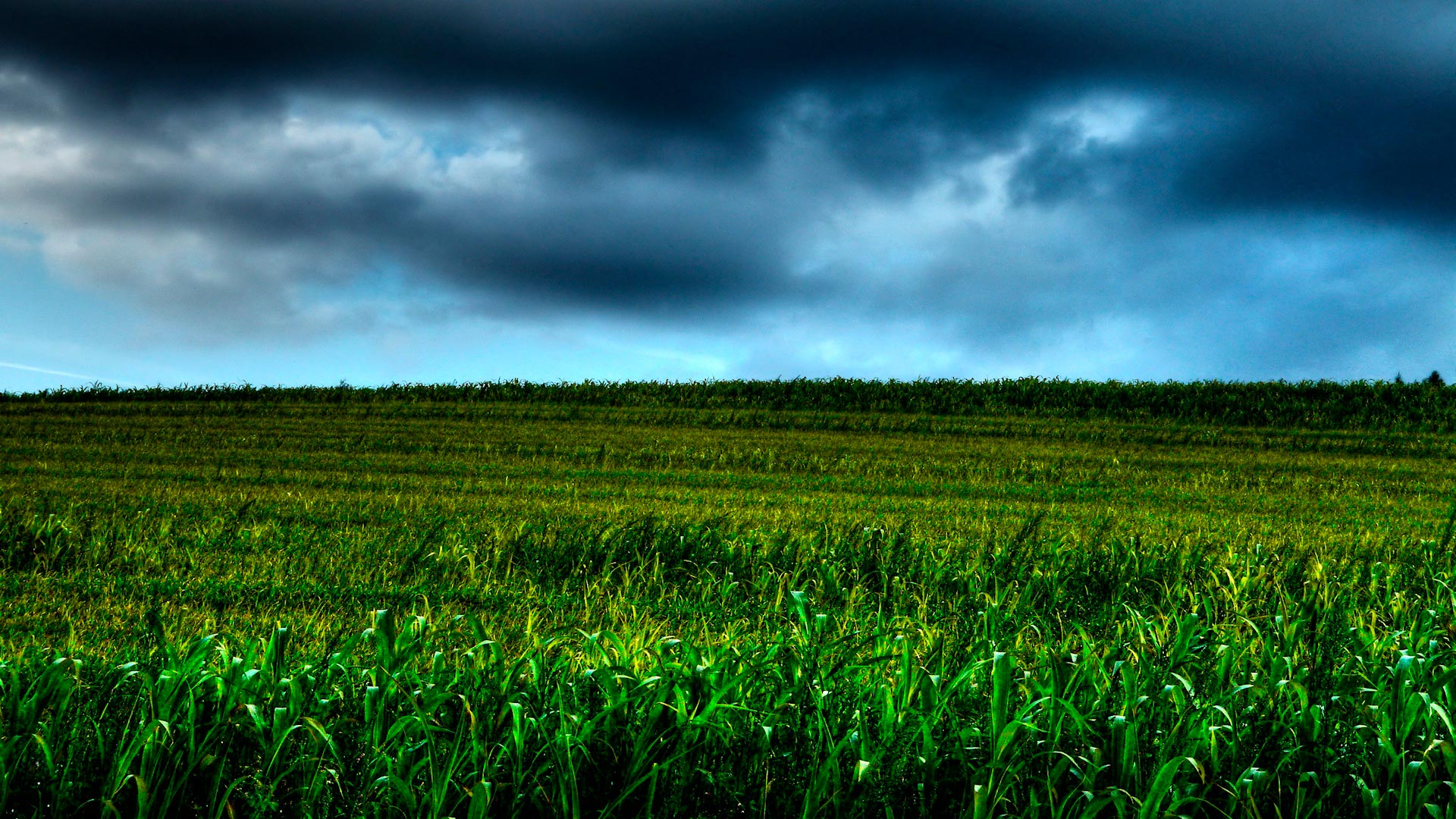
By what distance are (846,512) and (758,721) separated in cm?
749

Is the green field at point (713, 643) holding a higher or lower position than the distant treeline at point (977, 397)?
lower

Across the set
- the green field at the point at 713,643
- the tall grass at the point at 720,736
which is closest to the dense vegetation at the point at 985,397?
the green field at the point at 713,643

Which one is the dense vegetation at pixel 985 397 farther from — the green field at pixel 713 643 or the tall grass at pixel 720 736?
the tall grass at pixel 720 736

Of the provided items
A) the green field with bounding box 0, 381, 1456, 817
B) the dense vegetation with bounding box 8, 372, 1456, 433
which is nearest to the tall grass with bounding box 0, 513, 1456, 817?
the green field with bounding box 0, 381, 1456, 817

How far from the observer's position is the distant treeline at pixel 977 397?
26656mm

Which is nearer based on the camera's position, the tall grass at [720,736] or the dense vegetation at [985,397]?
the tall grass at [720,736]

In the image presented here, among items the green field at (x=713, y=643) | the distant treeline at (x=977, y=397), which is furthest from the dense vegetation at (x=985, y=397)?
the green field at (x=713, y=643)

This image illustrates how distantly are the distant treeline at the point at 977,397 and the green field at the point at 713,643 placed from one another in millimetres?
11983

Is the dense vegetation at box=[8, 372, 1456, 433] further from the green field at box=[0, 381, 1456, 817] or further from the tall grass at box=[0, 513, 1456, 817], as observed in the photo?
the tall grass at box=[0, 513, 1456, 817]

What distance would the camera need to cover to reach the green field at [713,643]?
3.13m

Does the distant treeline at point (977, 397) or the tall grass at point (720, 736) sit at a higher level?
the distant treeline at point (977, 397)

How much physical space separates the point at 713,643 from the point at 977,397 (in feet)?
81.5

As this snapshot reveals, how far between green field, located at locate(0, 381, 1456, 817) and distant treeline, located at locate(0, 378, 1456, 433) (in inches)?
472

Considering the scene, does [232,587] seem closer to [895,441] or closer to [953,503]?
[953,503]
